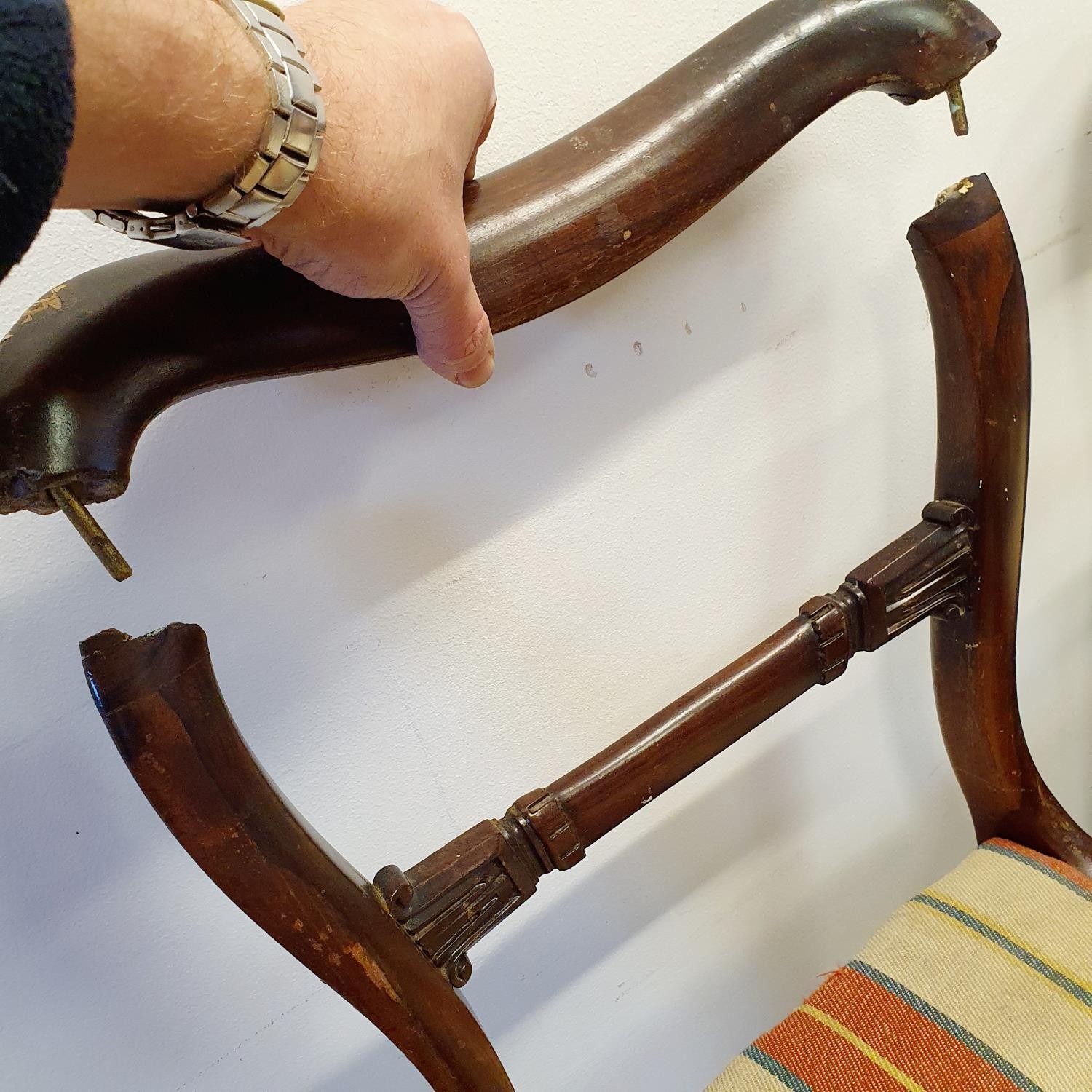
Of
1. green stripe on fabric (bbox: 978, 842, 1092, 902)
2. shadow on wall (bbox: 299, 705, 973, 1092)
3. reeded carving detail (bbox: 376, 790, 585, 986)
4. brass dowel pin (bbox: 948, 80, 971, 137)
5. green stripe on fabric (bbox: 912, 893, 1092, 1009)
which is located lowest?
shadow on wall (bbox: 299, 705, 973, 1092)

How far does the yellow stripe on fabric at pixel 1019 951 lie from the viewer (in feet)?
1.69

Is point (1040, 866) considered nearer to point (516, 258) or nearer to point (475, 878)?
point (475, 878)

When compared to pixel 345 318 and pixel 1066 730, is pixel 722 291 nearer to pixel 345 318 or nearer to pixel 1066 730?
pixel 345 318

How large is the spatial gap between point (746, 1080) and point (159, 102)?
21.4 inches

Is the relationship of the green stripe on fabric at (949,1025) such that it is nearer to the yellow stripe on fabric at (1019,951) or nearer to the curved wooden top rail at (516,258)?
the yellow stripe on fabric at (1019,951)

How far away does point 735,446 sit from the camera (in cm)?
62

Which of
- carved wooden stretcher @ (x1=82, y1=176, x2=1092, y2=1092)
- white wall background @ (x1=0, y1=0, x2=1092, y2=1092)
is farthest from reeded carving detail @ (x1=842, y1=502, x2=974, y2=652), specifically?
white wall background @ (x1=0, y1=0, x2=1092, y2=1092)

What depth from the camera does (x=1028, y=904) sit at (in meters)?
0.56

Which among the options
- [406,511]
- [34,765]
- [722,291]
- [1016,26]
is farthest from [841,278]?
[34,765]

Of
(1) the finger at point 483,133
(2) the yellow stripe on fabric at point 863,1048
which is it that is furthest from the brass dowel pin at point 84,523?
(2) the yellow stripe on fabric at point 863,1048

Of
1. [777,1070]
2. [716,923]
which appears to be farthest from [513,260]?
[716,923]

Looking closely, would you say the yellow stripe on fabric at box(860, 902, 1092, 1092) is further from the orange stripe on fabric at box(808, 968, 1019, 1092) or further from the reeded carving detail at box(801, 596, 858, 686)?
the reeded carving detail at box(801, 596, 858, 686)

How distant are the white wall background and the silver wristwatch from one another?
152mm

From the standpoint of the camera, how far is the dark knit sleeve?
0.20 meters
